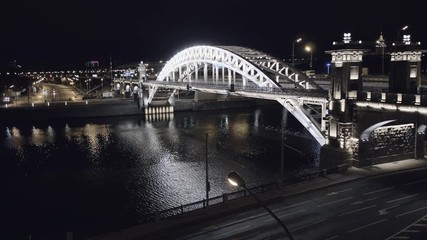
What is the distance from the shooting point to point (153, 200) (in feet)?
107

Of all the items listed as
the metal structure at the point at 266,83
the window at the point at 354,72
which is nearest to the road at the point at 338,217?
the window at the point at 354,72

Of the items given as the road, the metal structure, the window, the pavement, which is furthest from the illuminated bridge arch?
the road

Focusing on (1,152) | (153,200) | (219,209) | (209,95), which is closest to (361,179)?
(219,209)

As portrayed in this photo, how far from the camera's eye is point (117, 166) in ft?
144

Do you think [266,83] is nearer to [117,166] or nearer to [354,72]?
[354,72]

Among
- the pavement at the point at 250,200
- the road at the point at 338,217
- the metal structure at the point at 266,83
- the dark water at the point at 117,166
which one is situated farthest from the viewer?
the metal structure at the point at 266,83

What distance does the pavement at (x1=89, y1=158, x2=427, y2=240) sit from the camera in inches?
883

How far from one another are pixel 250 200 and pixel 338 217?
5639 millimetres

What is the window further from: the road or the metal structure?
the road

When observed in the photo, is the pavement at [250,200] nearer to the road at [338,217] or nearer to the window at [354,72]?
the road at [338,217]

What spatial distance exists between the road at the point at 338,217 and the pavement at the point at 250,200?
1.60 feet

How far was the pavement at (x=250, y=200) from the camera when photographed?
2244 cm

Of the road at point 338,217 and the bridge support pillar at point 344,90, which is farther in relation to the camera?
the bridge support pillar at point 344,90

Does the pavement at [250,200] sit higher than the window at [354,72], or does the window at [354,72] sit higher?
the window at [354,72]
